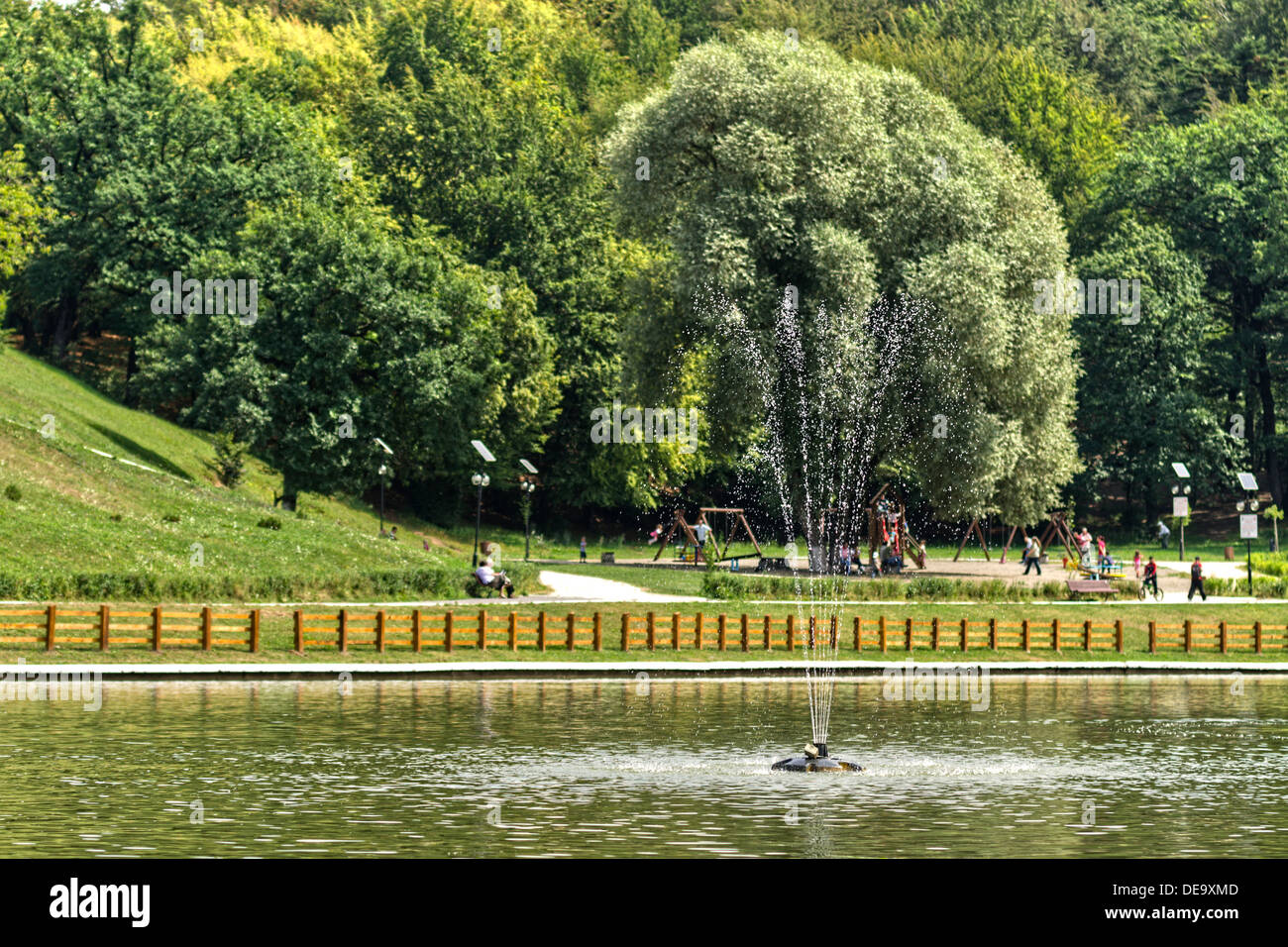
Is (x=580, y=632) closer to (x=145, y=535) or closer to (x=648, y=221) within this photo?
(x=145, y=535)

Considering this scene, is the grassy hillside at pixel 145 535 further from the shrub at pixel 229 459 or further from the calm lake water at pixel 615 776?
the calm lake water at pixel 615 776

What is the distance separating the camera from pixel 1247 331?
96125 millimetres

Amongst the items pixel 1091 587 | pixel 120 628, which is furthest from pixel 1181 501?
pixel 120 628

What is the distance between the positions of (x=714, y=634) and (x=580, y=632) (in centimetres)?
365

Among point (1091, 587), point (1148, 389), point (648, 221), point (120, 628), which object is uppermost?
point (648, 221)

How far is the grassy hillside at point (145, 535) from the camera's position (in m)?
46.8

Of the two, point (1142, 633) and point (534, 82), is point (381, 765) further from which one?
point (534, 82)

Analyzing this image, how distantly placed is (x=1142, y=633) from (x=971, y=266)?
17.9 metres

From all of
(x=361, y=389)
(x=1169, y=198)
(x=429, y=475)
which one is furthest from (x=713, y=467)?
(x=1169, y=198)

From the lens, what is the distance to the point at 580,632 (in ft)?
144

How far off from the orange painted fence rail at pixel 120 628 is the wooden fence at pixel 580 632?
34mm

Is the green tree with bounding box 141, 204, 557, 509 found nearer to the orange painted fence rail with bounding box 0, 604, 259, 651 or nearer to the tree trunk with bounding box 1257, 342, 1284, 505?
the orange painted fence rail with bounding box 0, 604, 259, 651

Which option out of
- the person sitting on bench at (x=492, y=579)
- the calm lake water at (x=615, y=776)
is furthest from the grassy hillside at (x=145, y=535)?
the calm lake water at (x=615, y=776)

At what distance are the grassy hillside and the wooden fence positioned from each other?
10.7ft
